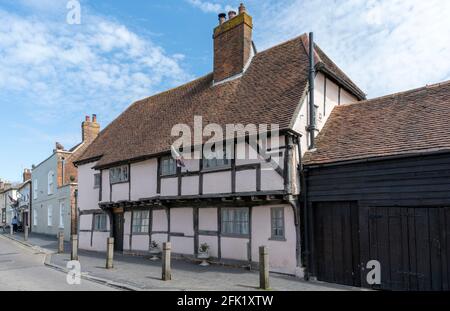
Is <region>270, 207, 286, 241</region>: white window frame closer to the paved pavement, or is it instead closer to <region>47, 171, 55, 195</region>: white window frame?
the paved pavement

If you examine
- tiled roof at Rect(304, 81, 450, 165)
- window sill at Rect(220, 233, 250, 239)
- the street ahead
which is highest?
tiled roof at Rect(304, 81, 450, 165)

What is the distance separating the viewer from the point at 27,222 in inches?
1406

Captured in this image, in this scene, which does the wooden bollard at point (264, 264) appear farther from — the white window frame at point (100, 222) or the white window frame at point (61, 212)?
the white window frame at point (61, 212)

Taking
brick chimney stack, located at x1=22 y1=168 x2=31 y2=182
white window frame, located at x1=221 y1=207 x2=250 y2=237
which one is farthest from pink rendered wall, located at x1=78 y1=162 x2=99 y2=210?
brick chimney stack, located at x1=22 y1=168 x2=31 y2=182

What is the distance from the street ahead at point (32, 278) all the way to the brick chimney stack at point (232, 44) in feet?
31.1

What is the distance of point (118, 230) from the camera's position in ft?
58.6

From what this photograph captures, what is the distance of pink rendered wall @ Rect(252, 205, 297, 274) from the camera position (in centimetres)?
1105

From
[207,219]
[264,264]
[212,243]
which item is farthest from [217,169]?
[264,264]

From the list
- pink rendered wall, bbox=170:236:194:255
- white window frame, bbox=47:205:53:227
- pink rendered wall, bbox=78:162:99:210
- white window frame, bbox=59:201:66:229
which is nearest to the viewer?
pink rendered wall, bbox=170:236:194:255

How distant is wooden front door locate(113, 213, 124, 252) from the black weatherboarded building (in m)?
9.90

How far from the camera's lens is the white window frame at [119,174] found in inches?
667

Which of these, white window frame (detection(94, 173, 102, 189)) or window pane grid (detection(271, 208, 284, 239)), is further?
white window frame (detection(94, 173, 102, 189))

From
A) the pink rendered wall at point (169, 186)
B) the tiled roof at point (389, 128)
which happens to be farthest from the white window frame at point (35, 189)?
the tiled roof at point (389, 128)
